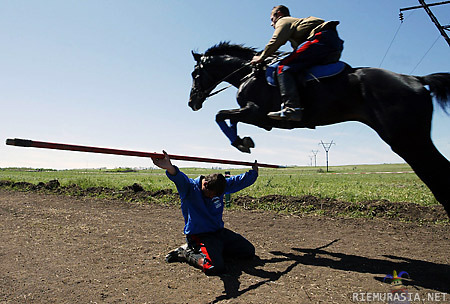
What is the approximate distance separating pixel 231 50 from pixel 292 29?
1.64m

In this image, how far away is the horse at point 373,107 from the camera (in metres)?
4.11

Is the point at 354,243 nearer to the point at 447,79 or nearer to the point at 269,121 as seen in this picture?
the point at 269,121

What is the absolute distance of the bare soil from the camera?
4.14 metres

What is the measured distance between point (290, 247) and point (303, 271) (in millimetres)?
1413

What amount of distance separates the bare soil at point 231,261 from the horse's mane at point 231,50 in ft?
11.5

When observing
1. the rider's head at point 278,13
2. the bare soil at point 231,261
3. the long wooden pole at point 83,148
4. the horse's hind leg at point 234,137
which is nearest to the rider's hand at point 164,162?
the long wooden pole at point 83,148

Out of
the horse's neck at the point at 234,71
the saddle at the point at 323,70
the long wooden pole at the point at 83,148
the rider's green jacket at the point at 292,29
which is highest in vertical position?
the rider's green jacket at the point at 292,29

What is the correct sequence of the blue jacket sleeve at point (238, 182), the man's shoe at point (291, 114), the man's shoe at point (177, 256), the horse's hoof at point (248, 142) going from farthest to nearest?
the blue jacket sleeve at point (238, 182)
the horse's hoof at point (248, 142)
the man's shoe at point (177, 256)
the man's shoe at point (291, 114)

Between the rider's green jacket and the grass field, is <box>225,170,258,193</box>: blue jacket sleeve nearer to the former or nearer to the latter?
the rider's green jacket

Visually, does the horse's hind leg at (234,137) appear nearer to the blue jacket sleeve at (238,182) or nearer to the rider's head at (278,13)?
the blue jacket sleeve at (238,182)

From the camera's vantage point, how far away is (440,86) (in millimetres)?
4398

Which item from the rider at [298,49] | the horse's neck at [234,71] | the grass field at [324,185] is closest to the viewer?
the rider at [298,49]

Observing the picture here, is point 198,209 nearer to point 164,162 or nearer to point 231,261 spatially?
point 231,261

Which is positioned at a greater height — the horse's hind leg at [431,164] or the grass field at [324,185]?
the horse's hind leg at [431,164]
